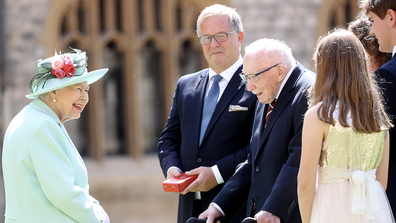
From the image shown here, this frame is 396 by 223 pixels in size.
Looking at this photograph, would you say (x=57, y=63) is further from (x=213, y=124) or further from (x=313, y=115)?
(x=313, y=115)

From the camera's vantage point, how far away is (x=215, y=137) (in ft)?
10.2

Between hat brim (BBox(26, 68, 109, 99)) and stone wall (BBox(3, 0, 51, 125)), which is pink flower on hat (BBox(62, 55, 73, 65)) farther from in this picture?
stone wall (BBox(3, 0, 51, 125))

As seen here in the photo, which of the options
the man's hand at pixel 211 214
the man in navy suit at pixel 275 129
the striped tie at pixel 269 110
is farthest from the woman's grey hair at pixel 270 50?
the man's hand at pixel 211 214

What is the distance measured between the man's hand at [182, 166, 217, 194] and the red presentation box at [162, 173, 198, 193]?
0.03 meters

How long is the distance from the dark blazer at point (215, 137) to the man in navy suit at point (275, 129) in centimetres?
33

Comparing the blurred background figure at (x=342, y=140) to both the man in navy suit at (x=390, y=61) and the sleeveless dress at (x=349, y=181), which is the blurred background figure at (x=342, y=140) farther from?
the man in navy suit at (x=390, y=61)

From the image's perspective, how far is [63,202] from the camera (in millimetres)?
2346

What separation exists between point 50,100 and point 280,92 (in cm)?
120

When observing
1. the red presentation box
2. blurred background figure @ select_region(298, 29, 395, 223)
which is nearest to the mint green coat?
the red presentation box

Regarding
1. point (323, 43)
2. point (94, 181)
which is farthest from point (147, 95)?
point (323, 43)

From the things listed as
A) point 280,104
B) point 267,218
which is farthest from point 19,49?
point 267,218

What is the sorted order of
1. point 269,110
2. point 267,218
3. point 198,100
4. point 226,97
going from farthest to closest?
point 198,100, point 226,97, point 269,110, point 267,218

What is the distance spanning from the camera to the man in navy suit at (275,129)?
8.01 ft

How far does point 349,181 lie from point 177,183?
3.45ft
